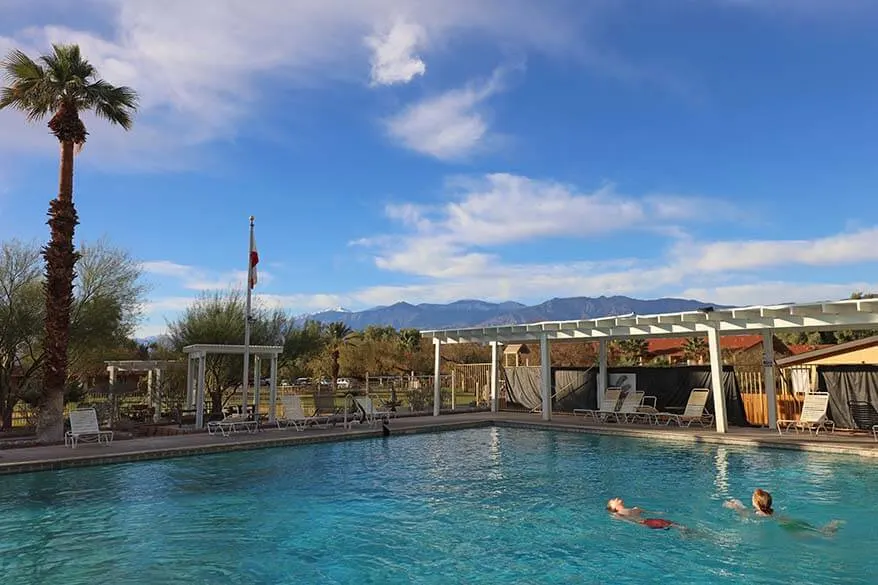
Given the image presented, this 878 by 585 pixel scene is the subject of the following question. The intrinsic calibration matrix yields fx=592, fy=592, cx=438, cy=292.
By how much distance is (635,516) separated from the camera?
7.60m

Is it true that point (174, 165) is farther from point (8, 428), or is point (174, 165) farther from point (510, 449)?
point (510, 449)

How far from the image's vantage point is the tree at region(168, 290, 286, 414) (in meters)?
21.1

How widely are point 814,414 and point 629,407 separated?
4766 millimetres

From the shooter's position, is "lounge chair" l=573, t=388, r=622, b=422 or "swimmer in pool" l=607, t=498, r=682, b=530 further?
"lounge chair" l=573, t=388, r=622, b=422

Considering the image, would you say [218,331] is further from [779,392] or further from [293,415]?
[779,392]

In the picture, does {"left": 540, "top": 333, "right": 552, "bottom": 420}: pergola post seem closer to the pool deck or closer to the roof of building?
the pool deck

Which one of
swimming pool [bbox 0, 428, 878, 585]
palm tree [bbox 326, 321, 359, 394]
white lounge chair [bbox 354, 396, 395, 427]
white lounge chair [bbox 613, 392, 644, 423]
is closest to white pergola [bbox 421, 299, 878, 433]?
white lounge chair [bbox 613, 392, 644, 423]

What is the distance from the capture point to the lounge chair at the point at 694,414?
54.4 ft

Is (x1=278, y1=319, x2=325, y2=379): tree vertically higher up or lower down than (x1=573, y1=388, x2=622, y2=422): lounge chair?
higher up

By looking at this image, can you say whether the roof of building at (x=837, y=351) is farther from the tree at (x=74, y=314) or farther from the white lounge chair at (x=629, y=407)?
the tree at (x=74, y=314)

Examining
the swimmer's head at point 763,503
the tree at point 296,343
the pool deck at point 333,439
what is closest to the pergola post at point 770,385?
the pool deck at point 333,439

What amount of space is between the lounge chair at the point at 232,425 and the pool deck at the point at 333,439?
0.20 meters

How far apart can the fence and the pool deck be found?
1.28 m

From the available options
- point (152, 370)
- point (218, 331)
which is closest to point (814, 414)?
point (218, 331)
